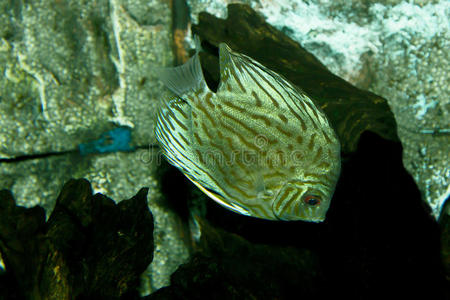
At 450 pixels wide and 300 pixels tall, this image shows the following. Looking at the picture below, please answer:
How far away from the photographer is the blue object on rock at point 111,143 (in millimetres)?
3154

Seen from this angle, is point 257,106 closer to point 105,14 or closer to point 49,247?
point 49,247

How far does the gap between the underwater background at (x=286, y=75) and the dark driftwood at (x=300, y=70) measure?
0.01 m

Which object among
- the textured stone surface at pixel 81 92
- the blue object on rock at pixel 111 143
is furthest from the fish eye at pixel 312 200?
the blue object on rock at pixel 111 143

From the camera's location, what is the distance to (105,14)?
302cm

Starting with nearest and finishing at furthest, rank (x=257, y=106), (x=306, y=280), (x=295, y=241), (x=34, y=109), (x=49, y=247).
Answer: (x=257, y=106)
(x=49, y=247)
(x=306, y=280)
(x=295, y=241)
(x=34, y=109)

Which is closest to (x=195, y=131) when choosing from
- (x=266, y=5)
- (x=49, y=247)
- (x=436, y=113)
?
(x=49, y=247)

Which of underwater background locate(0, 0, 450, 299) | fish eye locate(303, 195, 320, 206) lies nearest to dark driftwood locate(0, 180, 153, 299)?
underwater background locate(0, 0, 450, 299)

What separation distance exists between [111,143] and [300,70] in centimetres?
180

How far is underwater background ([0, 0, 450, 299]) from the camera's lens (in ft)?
7.70

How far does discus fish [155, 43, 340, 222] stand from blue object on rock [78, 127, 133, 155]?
1.43 metres

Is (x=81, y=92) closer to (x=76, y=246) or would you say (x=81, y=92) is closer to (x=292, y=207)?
(x=76, y=246)

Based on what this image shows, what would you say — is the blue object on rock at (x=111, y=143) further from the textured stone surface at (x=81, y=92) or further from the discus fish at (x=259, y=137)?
the discus fish at (x=259, y=137)

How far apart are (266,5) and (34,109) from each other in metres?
2.20

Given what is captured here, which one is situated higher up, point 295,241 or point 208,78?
point 208,78
